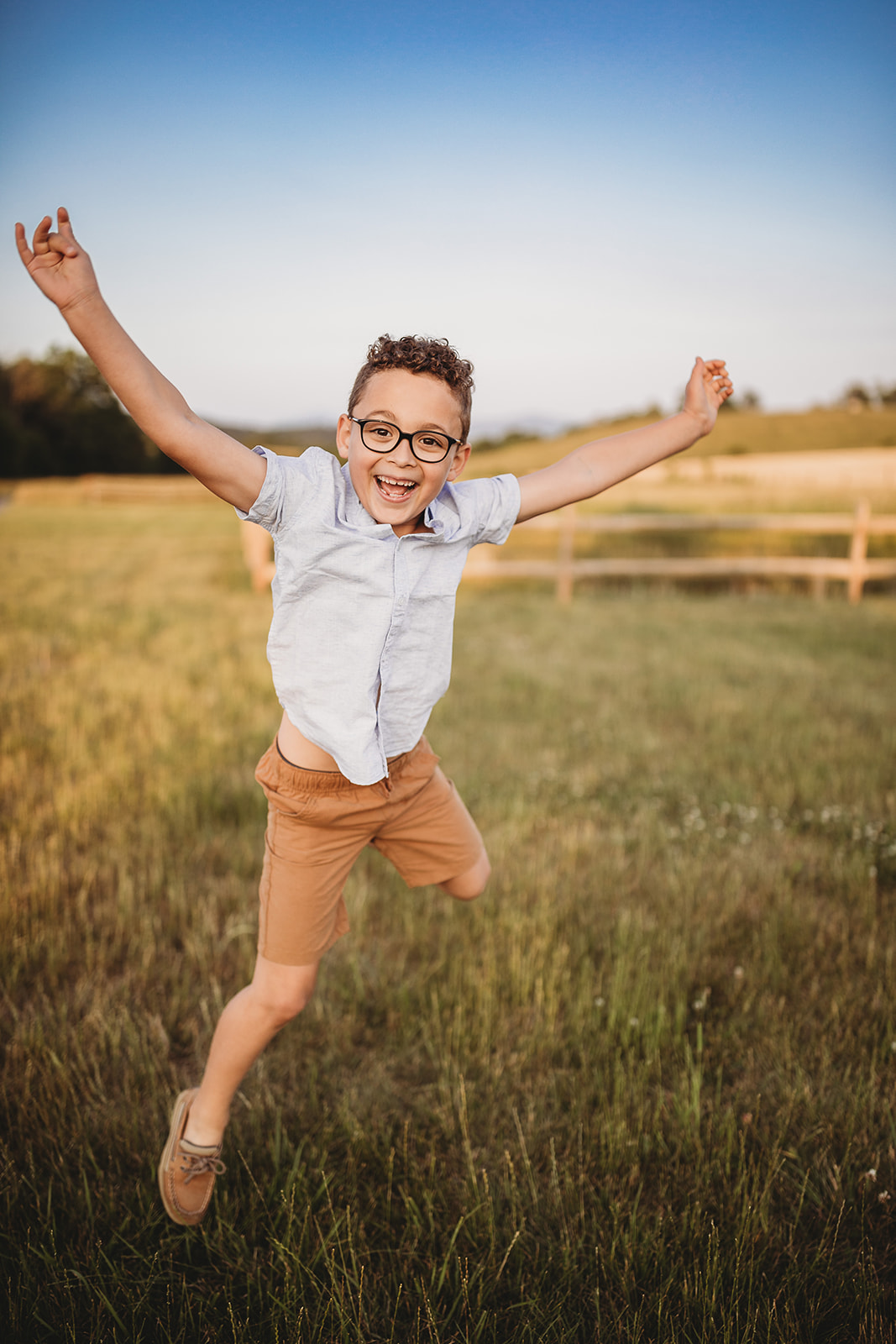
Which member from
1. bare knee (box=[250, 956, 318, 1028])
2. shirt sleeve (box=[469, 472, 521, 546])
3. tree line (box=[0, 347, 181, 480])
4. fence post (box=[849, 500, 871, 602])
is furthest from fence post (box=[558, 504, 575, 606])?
tree line (box=[0, 347, 181, 480])

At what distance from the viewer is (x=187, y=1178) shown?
1.99 m

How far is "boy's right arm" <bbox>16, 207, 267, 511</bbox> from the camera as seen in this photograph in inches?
60.9

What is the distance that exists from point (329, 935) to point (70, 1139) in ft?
3.03

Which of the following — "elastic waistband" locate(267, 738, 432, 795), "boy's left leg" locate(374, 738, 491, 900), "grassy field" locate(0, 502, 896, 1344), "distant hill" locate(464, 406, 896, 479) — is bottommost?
"grassy field" locate(0, 502, 896, 1344)

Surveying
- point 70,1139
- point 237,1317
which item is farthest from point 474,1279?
point 70,1139

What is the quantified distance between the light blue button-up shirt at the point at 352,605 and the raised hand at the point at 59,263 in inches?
18.6

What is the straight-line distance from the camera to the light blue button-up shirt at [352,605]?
1.88 meters

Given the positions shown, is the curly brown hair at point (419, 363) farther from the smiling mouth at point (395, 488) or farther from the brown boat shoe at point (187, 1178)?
the brown boat shoe at point (187, 1178)

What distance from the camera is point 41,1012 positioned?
2732 mm

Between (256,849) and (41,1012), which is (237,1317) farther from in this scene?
(256,849)

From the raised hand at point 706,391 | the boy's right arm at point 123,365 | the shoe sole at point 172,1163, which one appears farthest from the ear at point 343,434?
the shoe sole at point 172,1163

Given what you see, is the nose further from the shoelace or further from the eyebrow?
the shoelace

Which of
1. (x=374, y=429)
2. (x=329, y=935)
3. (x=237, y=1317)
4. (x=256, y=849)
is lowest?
(x=237, y=1317)

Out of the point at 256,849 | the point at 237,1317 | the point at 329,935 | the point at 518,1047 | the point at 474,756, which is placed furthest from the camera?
the point at 474,756
